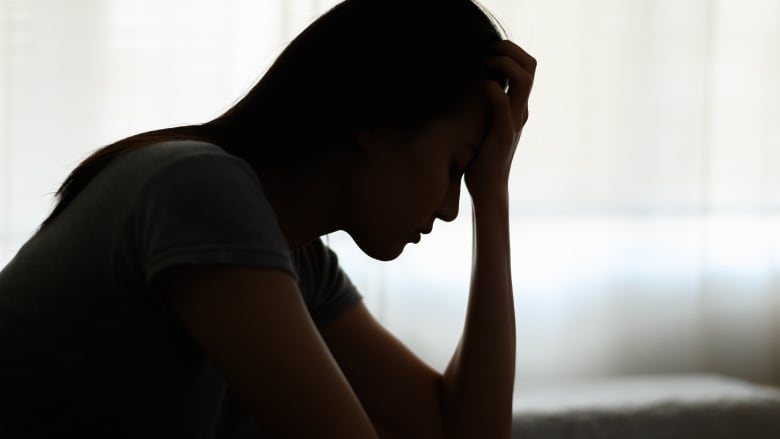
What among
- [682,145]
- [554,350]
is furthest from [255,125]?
[682,145]

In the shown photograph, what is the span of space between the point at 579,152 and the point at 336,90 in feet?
3.95

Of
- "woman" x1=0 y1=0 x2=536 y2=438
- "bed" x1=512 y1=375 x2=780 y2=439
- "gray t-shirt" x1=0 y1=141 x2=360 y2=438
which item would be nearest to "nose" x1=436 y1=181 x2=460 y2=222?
"woman" x1=0 y1=0 x2=536 y2=438

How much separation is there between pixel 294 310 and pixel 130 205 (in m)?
0.15

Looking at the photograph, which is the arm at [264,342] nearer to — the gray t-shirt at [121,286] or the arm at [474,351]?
the gray t-shirt at [121,286]

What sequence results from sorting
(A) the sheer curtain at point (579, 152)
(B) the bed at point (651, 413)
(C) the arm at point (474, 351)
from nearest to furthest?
(C) the arm at point (474, 351), (B) the bed at point (651, 413), (A) the sheer curtain at point (579, 152)

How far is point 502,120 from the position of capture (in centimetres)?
103

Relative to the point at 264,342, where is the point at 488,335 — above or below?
below

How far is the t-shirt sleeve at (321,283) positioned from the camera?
1135 millimetres

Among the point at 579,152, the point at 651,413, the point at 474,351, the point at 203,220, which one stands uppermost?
the point at 203,220

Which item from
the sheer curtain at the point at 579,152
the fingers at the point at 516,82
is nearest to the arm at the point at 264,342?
the fingers at the point at 516,82

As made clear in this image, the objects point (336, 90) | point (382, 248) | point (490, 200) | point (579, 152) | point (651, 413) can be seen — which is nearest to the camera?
point (336, 90)

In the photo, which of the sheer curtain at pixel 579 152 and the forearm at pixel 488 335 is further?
the sheer curtain at pixel 579 152

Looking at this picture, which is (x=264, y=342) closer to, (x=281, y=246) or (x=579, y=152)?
(x=281, y=246)

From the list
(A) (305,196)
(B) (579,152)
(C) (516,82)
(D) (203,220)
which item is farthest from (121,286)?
(B) (579,152)
